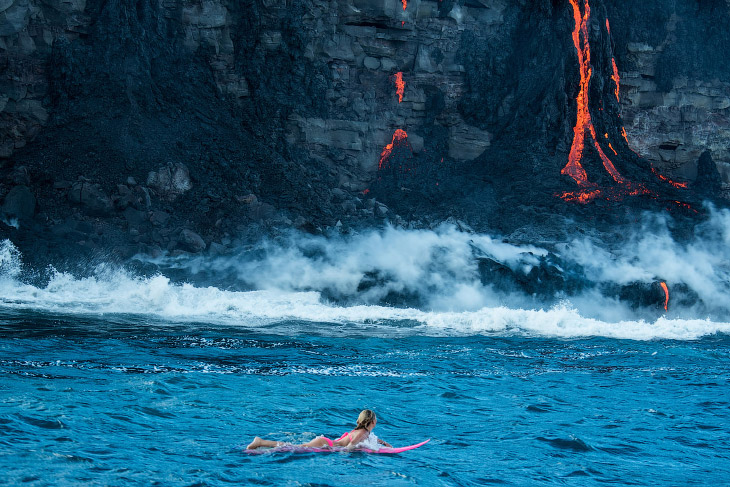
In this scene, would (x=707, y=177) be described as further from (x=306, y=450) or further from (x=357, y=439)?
(x=306, y=450)

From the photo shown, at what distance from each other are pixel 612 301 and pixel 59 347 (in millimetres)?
15566

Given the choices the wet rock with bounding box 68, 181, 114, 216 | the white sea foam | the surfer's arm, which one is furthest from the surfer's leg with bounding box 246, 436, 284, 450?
the wet rock with bounding box 68, 181, 114, 216

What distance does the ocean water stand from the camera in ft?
24.3

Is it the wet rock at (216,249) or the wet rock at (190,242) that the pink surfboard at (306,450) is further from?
the wet rock at (190,242)

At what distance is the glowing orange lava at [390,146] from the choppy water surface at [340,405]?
40.6ft

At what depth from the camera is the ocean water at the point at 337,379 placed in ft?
24.3

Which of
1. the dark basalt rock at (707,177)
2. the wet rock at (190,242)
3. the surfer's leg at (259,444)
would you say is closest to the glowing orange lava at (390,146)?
the wet rock at (190,242)

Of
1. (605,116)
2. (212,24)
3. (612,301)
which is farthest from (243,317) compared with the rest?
(605,116)

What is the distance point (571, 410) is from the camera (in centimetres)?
1038

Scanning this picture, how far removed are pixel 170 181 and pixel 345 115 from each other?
6973mm

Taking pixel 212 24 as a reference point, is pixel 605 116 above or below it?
below

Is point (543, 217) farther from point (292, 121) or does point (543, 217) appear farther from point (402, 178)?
point (292, 121)

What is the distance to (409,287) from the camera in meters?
21.6

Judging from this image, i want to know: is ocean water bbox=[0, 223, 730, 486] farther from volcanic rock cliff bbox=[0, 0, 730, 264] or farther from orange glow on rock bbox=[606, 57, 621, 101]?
orange glow on rock bbox=[606, 57, 621, 101]
